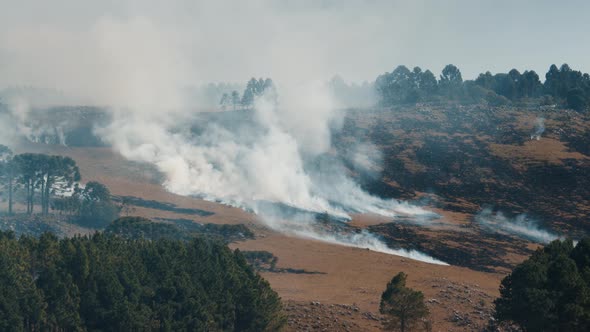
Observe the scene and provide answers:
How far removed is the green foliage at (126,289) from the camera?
180ft

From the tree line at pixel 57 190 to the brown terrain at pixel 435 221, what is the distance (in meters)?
9.07

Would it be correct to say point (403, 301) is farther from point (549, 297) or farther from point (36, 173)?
point (36, 173)

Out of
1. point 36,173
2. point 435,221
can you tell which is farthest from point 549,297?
point 36,173

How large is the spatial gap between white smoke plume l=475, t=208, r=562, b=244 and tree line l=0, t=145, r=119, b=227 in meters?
84.8

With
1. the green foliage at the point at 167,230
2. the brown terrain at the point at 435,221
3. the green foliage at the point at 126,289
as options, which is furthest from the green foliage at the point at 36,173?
the green foliage at the point at 126,289

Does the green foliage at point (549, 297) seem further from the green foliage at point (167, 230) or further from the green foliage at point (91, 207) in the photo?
the green foliage at point (91, 207)

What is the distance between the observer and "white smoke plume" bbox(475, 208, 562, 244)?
413 ft

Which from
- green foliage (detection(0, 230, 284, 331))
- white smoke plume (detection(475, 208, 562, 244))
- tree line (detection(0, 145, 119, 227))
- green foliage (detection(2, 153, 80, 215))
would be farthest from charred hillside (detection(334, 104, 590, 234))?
green foliage (detection(0, 230, 284, 331))

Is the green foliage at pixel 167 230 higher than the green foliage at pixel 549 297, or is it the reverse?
the green foliage at pixel 549 297

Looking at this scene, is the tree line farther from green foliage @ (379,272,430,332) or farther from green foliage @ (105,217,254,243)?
green foliage @ (379,272,430,332)

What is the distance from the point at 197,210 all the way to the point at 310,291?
60.0m

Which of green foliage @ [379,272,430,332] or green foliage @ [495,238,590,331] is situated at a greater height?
green foliage @ [495,238,590,331]

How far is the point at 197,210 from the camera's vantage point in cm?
14000

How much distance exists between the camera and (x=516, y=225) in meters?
135
